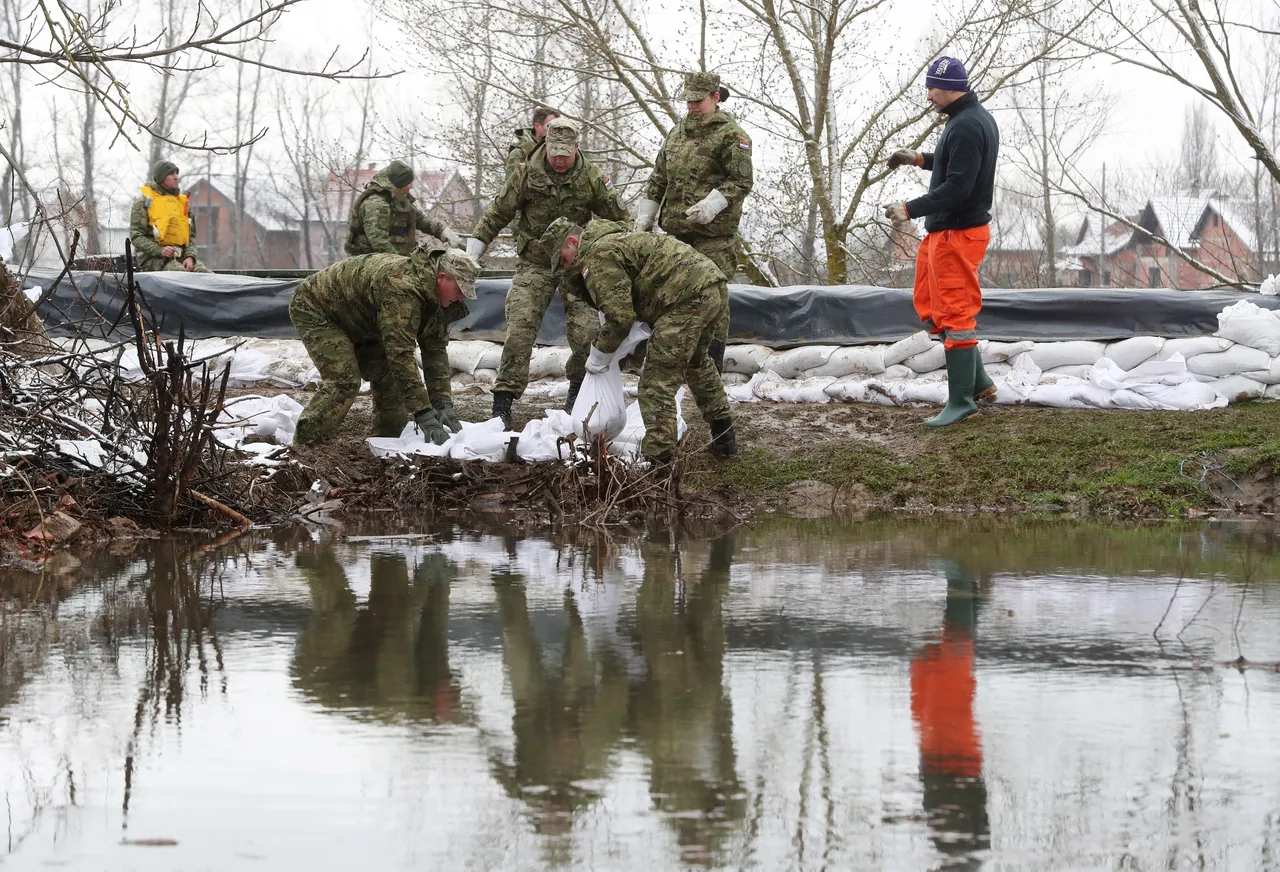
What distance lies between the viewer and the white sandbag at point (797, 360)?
34.4 ft

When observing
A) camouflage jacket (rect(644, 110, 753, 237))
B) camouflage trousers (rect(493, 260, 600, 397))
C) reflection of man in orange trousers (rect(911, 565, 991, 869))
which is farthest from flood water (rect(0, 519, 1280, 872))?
camouflage jacket (rect(644, 110, 753, 237))

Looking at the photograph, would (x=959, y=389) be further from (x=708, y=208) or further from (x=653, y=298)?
(x=653, y=298)

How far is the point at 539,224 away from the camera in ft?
30.0

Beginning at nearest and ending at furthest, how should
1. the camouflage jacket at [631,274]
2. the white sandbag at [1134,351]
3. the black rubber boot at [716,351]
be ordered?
the camouflage jacket at [631,274]
the black rubber boot at [716,351]
the white sandbag at [1134,351]

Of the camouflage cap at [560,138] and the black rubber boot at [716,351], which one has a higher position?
the camouflage cap at [560,138]

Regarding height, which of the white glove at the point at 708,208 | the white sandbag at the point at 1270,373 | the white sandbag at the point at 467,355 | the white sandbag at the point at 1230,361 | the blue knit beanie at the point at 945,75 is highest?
the blue knit beanie at the point at 945,75

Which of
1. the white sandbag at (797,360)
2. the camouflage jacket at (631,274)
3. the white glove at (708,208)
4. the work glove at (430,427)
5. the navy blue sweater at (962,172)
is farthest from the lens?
the white sandbag at (797,360)

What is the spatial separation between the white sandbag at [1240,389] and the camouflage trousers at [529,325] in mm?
3996

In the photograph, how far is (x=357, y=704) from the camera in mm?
3465

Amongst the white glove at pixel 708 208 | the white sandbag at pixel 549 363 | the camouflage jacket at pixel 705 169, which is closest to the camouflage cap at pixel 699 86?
the camouflage jacket at pixel 705 169

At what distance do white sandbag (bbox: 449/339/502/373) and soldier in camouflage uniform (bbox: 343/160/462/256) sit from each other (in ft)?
2.90

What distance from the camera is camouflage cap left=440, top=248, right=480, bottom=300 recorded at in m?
7.73

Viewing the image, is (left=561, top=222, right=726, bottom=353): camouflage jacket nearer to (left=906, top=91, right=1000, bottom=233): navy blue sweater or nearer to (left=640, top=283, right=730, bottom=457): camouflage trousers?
(left=640, top=283, right=730, bottom=457): camouflage trousers

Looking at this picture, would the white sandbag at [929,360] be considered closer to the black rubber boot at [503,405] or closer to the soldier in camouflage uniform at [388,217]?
the black rubber boot at [503,405]
